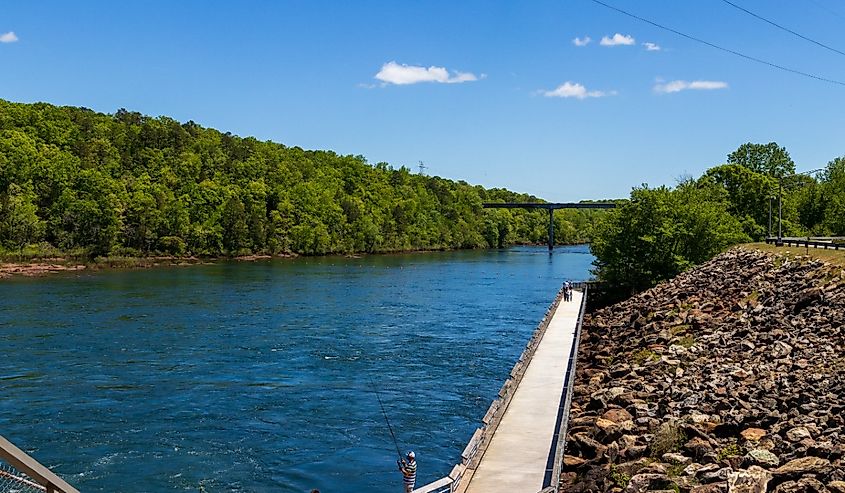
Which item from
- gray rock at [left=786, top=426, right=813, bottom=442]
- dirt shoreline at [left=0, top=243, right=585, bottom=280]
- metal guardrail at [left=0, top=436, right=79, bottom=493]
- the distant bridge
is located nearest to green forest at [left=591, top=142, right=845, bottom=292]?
gray rock at [left=786, top=426, right=813, bottom=442]

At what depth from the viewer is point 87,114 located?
144875 millimetres

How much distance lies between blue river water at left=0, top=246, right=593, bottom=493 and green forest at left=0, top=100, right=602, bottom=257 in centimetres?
4154

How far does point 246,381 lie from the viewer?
30438 mm

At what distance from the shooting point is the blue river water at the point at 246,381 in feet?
68.8

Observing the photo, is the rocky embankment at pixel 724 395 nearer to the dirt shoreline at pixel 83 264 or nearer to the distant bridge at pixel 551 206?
the dirt shoreline at pixel 83 264

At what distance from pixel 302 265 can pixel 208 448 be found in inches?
3073

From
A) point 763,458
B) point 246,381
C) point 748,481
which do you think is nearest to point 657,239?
point 246,381

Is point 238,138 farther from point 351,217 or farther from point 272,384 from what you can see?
point 272,384

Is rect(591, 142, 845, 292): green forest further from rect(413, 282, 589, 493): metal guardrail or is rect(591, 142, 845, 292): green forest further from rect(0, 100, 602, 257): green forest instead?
rect(0, 100, 602, 257): green forest

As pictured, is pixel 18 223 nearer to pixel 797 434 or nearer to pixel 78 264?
pixel 78 264

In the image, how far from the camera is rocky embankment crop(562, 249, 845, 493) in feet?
53.7

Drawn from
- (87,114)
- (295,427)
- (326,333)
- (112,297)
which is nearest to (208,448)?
(295,427)

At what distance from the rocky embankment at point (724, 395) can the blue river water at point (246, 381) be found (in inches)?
178

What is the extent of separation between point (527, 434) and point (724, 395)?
652 cm
